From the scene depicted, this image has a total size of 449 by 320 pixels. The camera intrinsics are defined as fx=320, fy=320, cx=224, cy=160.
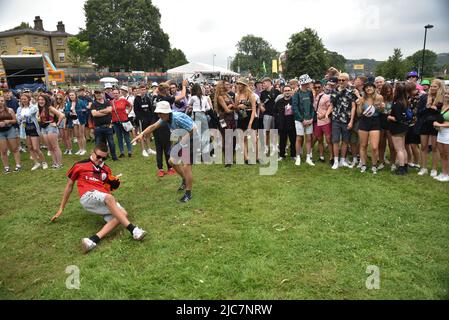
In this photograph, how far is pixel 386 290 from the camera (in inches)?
131

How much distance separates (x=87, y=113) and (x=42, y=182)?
154 inches

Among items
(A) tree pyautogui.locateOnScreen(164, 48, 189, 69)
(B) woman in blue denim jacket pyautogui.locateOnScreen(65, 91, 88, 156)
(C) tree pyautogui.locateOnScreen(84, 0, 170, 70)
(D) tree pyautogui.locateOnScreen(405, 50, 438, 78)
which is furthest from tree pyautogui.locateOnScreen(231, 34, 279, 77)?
(B) woman in blue denim jacket pyautogui.locateOnScreen(65, 91, 88, 156)

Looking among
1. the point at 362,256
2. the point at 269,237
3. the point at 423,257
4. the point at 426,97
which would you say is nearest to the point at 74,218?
the point at 269,237

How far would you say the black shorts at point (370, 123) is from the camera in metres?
6.97

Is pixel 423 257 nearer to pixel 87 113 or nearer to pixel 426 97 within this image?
pixel 426 97

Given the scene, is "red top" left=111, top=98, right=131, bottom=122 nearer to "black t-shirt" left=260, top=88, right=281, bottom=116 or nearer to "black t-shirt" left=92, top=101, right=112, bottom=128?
"black t-shirt" left=92, top=101, right=112, bottom=128

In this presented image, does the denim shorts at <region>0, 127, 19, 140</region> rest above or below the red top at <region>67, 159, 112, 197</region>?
above

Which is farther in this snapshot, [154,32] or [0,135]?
[154,32]

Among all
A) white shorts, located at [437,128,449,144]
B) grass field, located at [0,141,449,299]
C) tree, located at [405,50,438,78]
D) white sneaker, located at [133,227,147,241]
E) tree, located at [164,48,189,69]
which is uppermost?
tree, located at [164,48,189,69]

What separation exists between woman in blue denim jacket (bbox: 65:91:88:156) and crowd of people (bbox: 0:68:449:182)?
1.74 feet

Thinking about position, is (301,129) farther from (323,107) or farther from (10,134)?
(10,134)

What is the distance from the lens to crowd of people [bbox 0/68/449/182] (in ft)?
22.6

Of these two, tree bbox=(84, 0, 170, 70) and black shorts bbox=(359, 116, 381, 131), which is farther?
tree bbox=(84, 0, 170, 70)

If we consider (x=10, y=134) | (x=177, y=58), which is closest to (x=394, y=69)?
(x=10, y=134)
